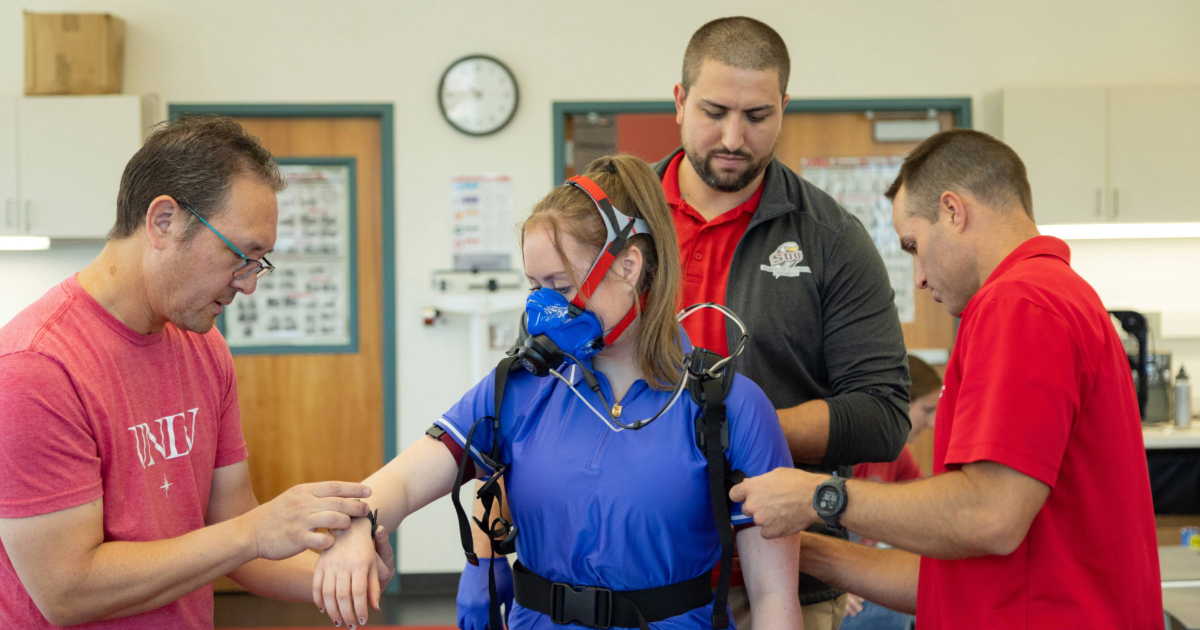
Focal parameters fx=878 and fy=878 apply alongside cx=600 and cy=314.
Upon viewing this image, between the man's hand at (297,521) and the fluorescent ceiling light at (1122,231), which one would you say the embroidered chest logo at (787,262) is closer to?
the man's hand at (297,521)

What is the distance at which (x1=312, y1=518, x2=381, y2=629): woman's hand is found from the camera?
132 centimetres

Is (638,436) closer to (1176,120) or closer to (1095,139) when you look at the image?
(1095,139)

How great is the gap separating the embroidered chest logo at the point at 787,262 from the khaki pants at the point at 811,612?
63 cm

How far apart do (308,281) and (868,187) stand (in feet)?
9.48

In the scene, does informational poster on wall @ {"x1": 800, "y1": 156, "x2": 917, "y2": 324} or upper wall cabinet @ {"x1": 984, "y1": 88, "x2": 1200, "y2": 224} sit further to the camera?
informational poster on wall @ {"x1": 800, "y1": 156, "x2": 917, "y2": 324}

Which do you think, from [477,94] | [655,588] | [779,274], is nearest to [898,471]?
[779,274]

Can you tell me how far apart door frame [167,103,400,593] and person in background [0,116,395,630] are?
2833 millimetres

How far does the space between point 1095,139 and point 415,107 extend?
10.7ft

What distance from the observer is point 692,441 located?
1377mm

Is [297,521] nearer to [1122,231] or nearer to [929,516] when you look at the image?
[929,516]

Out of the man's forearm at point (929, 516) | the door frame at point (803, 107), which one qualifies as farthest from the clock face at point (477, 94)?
the man's forearm at point (929, 516)

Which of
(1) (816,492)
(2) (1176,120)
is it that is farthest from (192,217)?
(2) (1176,120)

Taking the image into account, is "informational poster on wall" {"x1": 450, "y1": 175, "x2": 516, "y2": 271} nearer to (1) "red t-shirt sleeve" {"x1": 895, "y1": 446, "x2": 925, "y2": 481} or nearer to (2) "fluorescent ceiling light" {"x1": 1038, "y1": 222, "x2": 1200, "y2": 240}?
(1) "red t-shirt sleeve" {"x1": 895, "y1": 446, "x2": 925, "y2": 481}

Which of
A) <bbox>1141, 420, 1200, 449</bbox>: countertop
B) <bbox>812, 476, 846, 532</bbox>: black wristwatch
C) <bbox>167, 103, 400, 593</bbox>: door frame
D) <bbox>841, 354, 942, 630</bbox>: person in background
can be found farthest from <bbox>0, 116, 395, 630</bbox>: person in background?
<bbox>1141, 420, 1200, 449</bbox>: countertop
